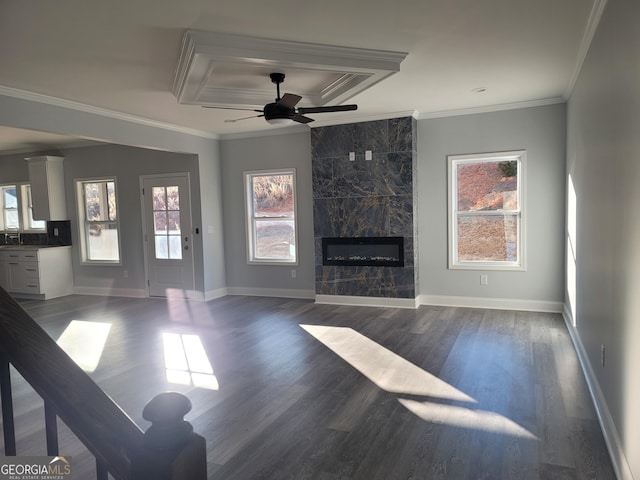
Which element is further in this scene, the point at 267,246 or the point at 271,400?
the point at 267,246

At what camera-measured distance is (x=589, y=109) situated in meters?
3.56

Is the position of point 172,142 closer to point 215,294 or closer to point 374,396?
point 215,294

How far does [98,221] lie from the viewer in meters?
8.12

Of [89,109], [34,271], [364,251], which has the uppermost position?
[89,109]

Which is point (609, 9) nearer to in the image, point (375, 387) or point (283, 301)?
point (375, 387)

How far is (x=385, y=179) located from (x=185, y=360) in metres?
3.59

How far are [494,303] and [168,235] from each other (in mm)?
5235

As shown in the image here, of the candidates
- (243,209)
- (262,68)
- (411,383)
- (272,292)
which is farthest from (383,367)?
(243,209)

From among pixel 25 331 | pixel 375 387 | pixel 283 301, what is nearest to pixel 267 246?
pixel 283 301

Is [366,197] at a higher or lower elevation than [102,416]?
higher

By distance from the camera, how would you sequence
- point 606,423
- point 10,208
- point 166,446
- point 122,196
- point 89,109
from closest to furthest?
point 166,446 → point 606,423 → point 89,109 → point 122,196 → point 10,208

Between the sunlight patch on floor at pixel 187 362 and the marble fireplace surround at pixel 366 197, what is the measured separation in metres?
2.42

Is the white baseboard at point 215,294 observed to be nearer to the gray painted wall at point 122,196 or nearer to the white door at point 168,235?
the white door at point 168,235

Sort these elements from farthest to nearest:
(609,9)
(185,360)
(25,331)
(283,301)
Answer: (283,301), (185,360), (609,9), (25,331)
